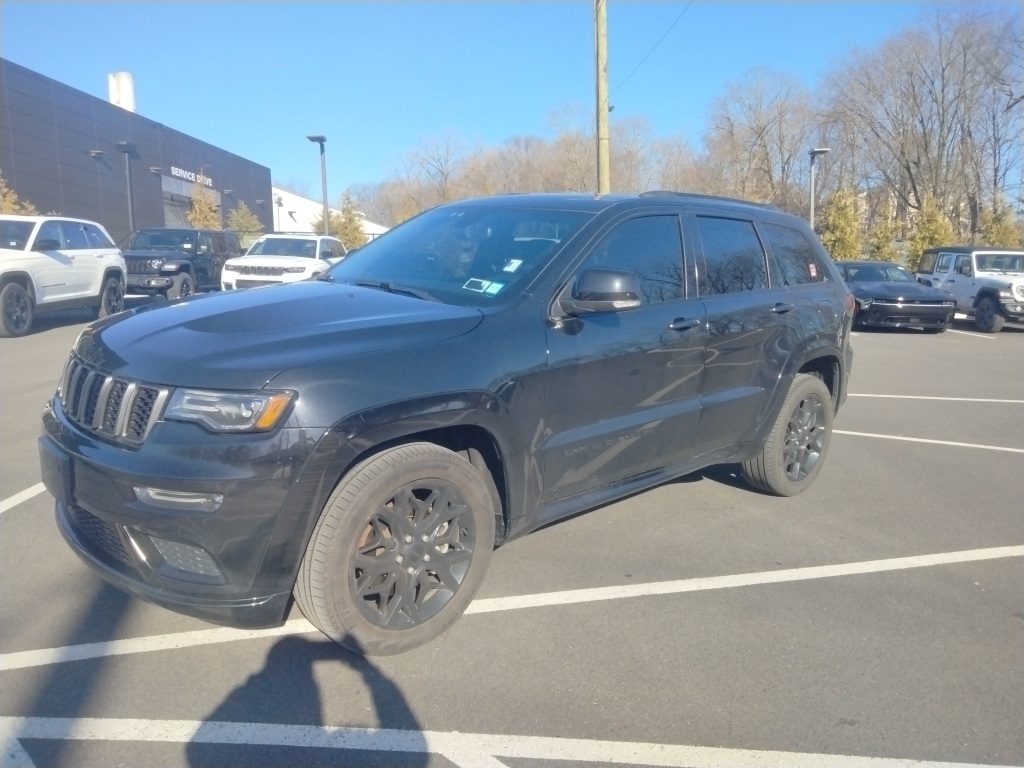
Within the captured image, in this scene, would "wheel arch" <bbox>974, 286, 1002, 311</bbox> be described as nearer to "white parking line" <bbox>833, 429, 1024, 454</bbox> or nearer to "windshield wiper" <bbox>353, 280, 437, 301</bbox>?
"white parking line" <bbox>833, 429, 1024, 454</bbox>

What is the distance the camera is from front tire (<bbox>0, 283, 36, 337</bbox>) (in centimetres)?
1229

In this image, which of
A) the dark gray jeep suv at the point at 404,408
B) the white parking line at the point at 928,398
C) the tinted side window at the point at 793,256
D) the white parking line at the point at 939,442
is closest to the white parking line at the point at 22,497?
the dark gray jeep suv at the point at 404,408

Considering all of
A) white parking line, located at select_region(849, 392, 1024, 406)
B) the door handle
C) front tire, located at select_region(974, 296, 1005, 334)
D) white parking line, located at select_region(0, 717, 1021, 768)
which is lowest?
white parking line, located at select_region(0, 717, 1021, 768)

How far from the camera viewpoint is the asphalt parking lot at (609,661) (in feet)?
9.35

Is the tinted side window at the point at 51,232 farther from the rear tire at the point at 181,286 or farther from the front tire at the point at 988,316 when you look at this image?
the front tire at the point at 988,316

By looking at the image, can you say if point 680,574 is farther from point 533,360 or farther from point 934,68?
point 934,68

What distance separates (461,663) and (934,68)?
151 feet

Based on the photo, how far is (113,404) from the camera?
3.07 m

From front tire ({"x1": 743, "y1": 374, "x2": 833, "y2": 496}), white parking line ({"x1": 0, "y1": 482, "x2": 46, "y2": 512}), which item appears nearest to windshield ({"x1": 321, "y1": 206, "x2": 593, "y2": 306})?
front tire ({"x1": 743, "y1": 374, "x2": 833, "y2": 496})

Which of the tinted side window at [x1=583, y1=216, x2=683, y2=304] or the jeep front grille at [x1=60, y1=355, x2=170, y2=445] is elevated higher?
the tinted side window at [x1=583, y1=216, x2=683, y2=304]

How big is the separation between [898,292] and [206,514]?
17.0 m

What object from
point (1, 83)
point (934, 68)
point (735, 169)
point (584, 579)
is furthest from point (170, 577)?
point (934, 68)

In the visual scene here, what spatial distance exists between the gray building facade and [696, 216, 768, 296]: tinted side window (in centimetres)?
2876

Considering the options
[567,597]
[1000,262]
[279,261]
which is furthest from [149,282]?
[1000,262]
